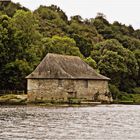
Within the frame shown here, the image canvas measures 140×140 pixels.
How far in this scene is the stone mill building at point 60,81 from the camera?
6688 cm

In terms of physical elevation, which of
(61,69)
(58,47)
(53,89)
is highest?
(58,47)

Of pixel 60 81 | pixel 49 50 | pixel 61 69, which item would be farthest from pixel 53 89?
pixel 49 50

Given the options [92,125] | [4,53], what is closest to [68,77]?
[4,53]

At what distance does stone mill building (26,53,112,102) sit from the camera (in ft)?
219

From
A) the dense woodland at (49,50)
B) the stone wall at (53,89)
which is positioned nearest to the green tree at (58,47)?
the dense woodland at (49,50)

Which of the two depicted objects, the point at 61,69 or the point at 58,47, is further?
the point at 58,47

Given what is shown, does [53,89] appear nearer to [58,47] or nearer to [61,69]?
[61,69]

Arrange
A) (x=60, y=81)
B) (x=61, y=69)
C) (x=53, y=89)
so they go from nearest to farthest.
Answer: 1. (x=53, y=89)
2. (x=60, y=81)
3. (x=61, y=69)

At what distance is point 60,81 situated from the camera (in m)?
67.3

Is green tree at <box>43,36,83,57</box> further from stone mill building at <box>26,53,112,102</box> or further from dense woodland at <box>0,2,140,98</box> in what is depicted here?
stone mill building at <box>26,53,112,102</box>

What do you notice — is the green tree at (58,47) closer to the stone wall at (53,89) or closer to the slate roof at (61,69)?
the slate roof at (61,69)

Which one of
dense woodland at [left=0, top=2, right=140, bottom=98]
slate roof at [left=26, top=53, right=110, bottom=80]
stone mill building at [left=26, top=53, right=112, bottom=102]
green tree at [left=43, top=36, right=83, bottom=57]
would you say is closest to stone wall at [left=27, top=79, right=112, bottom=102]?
stone mill building at [left=26, top=53, right=112, bottom=102]

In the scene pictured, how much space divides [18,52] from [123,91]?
2742 centimetres

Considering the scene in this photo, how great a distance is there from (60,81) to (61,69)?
171cm
